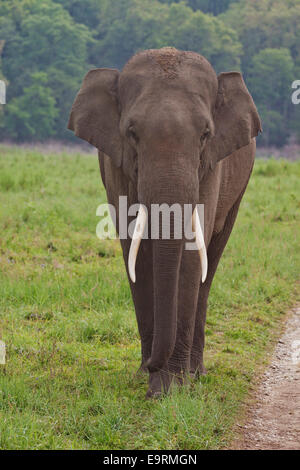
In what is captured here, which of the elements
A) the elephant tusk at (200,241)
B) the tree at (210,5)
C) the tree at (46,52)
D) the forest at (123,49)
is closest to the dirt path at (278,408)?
the elephant tusk at (200,241)

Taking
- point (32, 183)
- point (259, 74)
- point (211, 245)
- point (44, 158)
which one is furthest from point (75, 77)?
point (211, 245)

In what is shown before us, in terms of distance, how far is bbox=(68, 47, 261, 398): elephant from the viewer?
4.08m

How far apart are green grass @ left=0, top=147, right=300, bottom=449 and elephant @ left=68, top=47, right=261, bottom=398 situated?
346mm

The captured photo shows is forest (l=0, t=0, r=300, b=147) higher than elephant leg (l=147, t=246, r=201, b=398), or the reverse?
forest (l=0, t=0, r=300, b=147)

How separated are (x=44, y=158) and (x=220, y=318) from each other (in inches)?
641

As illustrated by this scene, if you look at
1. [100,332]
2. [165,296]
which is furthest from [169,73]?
[100,332]

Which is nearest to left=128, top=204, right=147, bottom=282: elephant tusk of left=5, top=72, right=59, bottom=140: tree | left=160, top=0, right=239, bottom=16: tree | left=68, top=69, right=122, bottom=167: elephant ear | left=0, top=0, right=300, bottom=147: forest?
left=68, top=69, right=122, bottom=167: elephant ear

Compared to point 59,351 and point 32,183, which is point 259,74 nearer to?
point 32,183

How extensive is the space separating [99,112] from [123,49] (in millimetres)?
54689

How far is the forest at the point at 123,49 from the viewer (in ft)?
159

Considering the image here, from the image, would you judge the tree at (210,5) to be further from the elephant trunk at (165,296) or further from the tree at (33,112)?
the elephant trunk at (165,296)

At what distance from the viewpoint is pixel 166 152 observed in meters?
4.04

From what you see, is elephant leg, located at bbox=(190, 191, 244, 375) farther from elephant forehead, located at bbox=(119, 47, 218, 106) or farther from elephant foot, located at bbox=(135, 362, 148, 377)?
elephant forehead, located at bbox=(119, 47, 218, 106)

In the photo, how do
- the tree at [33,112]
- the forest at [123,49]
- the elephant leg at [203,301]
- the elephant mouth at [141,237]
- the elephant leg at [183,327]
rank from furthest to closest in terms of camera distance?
the forest at [123,49] → the tree at [33,112] → the elephant leg at [203,301] → the elephant leg at [183,327] → the elephant mouth at [141,237]
